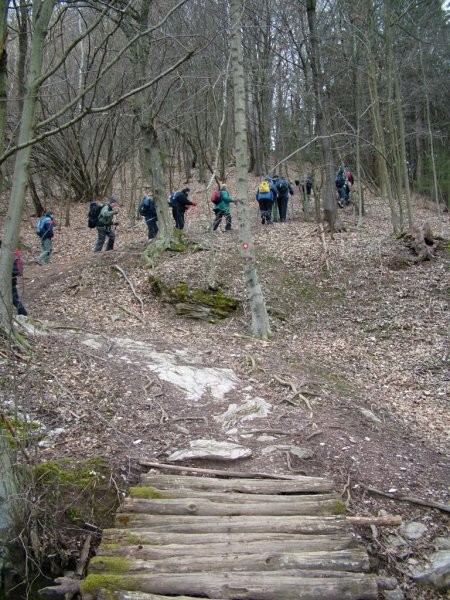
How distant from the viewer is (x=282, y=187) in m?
17.7

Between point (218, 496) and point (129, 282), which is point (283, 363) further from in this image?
point (129, 282)

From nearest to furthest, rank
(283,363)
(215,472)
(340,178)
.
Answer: (215,472)
(283,363)
(340,178)

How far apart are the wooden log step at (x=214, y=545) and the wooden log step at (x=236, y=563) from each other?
0.05m

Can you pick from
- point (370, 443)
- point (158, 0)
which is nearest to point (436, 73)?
point (158, 0)

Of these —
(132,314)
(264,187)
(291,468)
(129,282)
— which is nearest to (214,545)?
(291,468)

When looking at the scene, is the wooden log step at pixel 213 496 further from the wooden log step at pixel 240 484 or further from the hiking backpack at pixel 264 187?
the hiking backpack at pixel 264 187

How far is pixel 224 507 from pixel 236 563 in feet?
2.54

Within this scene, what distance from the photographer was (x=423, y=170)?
29125 millimetres

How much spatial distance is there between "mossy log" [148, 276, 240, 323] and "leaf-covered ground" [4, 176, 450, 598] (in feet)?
0.68

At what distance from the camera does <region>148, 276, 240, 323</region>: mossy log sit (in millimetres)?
11188

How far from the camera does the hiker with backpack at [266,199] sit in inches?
658

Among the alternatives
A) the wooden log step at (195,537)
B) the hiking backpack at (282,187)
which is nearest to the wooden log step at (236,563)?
the wooden log step at (195,537)

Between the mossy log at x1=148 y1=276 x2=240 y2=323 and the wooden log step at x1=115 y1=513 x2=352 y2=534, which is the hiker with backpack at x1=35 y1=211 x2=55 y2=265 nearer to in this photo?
the mossy log at x1=148 y1=276 x2=240 y2=323

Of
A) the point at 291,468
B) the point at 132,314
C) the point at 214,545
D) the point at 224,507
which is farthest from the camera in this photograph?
the point at 132,314
